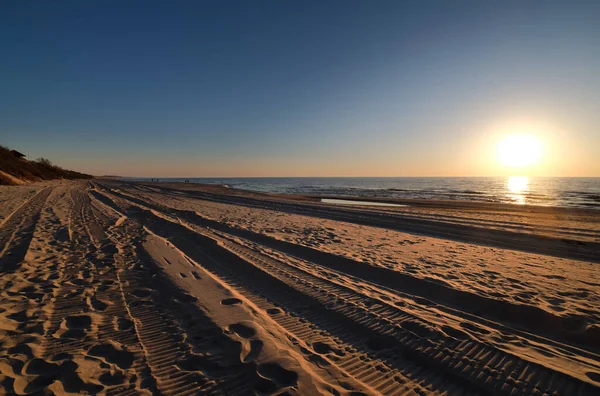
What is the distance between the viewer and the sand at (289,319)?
2.75 m

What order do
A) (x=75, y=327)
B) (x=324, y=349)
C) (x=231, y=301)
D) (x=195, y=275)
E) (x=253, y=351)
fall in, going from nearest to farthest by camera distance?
(x=253, y=351) < (x=324, y=349) < (x=75, y=327) < (x=231, y=301) < (x=195, y=275)

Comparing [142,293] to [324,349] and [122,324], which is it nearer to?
[122,324]

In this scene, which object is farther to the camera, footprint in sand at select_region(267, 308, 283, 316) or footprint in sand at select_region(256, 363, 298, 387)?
footprint in sand at select_region(267, 308, 283, 316)

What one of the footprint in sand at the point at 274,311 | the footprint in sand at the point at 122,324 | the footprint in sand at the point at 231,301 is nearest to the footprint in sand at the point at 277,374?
the footprint in sand at the point at 274,311

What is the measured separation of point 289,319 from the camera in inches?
157

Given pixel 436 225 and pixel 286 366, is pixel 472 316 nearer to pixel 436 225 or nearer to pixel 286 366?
pixel 286 366

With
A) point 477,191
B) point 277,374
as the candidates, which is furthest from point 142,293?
point 477,191

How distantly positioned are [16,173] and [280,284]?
4993cm

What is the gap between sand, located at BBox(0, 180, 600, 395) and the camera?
2746 mm

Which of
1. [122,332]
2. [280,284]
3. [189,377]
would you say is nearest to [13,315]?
[122,332]

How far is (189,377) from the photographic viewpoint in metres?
2.70

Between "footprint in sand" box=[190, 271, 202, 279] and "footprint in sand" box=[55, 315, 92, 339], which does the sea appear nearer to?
"footprint in sand" box=[190, 271, 202, 279]

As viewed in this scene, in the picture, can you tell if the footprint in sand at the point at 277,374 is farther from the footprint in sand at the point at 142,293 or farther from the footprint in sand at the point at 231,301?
Answer: the footprint in sand at the point at 142,293

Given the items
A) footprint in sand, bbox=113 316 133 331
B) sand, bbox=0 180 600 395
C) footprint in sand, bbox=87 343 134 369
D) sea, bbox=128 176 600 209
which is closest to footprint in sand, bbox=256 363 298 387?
sand, bbox=0 180 600 395
